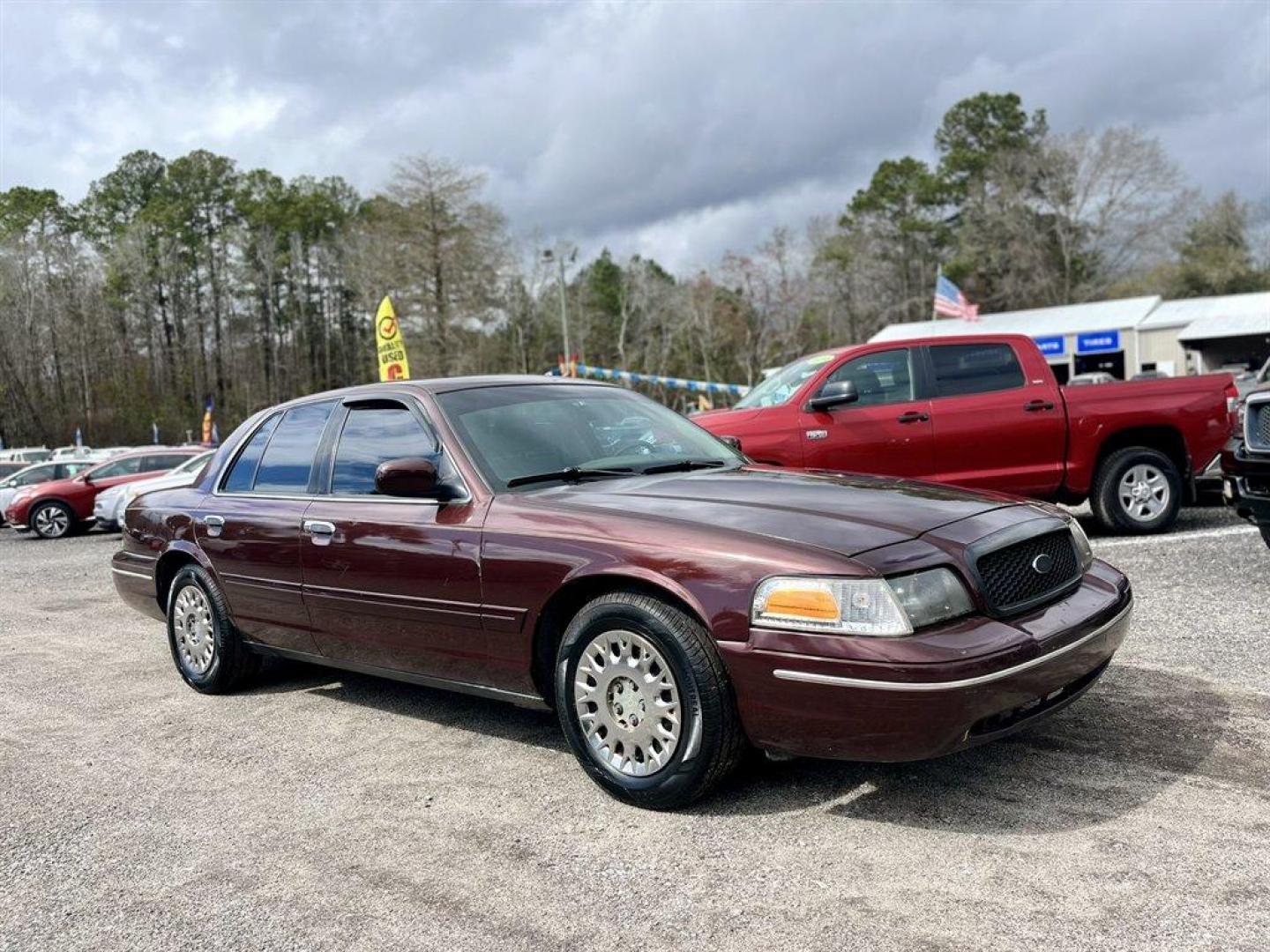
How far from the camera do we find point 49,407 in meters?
55.6

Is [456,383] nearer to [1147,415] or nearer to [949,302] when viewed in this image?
[1147,415]

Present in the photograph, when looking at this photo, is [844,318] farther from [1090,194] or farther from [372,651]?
[372,651]

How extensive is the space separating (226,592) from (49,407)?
2317 inches

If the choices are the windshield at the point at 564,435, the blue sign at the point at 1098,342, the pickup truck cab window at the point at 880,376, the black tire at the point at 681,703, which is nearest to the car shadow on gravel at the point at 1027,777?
the black tire at the point at 681,703

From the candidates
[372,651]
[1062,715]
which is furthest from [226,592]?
[1062,715]

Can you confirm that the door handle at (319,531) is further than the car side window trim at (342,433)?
Yes

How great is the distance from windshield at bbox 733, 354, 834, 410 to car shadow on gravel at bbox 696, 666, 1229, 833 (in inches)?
191

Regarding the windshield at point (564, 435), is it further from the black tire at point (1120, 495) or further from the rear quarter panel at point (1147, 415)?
the black tire at point (1120, 495)

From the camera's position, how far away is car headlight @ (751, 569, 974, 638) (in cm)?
304

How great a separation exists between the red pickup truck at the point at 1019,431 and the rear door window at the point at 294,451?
4.27 metres

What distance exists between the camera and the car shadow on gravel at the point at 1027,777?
3.26m

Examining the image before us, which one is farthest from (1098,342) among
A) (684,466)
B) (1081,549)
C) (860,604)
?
(860,604)

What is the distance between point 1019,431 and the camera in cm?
826

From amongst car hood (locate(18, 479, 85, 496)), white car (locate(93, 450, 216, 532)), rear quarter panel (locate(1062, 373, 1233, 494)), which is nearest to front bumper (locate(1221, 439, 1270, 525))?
rear quarter panel (locate(1062, 373, 1233, 494))
